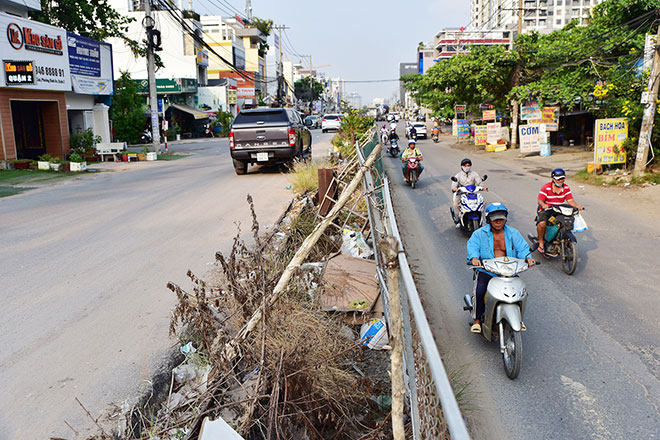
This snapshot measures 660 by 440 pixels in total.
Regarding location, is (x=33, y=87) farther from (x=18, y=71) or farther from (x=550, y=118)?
(x=550, y=118)

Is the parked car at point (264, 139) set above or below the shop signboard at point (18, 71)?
below

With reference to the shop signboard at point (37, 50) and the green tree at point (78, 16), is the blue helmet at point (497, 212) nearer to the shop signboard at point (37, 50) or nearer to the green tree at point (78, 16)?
the shop signboard at point (37, 50)

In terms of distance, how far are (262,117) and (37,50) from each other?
1203 cm

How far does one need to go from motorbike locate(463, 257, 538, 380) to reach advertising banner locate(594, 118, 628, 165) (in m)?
13.6

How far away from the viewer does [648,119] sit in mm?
15508

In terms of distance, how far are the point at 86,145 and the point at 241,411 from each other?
26446mm

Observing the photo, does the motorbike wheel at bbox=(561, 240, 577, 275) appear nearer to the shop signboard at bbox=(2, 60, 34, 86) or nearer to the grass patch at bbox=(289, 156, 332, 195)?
the grass patch at bbox=(289, 156, 332, 195)

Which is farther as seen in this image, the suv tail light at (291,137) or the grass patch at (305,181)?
the suv tail light at (291,137)

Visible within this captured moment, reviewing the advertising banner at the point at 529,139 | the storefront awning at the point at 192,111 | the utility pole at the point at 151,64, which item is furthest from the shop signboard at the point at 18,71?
the storefront awning at the point at 192,111

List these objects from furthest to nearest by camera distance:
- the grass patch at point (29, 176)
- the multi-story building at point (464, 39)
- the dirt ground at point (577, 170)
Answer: the multi-story building at point (464, 39) → the grass patch at point (29, 176) → the dirt ground at point (577, 170)

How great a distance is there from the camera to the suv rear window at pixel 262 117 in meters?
17.8

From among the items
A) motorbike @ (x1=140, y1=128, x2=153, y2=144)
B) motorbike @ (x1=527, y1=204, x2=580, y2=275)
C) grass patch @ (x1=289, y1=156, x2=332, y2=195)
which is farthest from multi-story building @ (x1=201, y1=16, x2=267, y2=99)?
motorbike @ (x1=527, y1=204, x2=580, y2=275)

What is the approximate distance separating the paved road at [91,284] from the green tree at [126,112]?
24.6 meters

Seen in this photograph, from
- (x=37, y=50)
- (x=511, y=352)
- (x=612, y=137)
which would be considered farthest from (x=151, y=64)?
(x=511, y=352)
